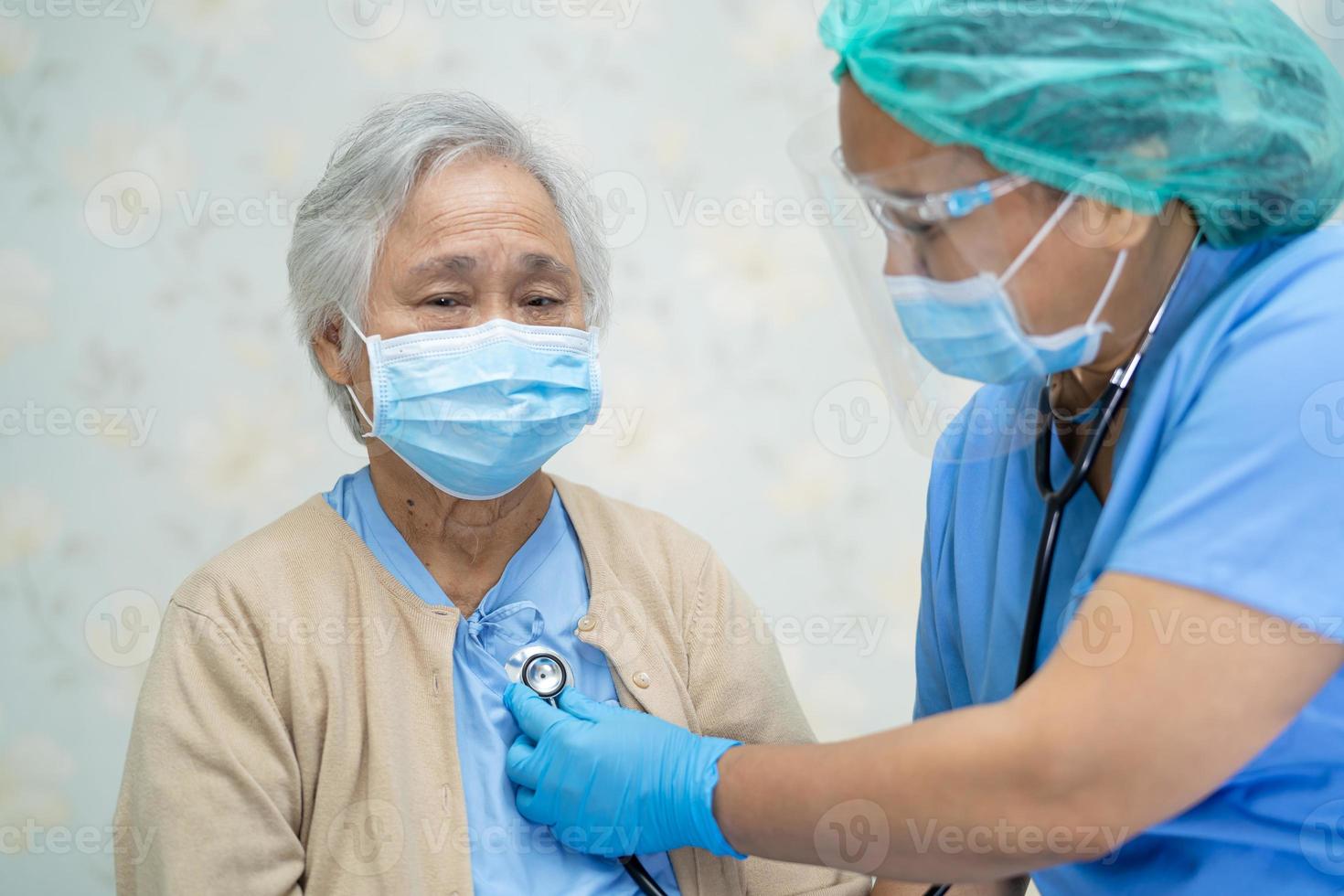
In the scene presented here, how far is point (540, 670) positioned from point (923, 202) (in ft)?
2.30

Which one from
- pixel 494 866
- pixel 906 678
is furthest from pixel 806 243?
pixel 494 866

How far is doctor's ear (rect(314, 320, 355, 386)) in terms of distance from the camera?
1457 millimetres

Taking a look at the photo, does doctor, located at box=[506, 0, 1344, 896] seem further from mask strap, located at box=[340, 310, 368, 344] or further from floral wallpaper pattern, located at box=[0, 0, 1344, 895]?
floral wallpaper pattern, located at box=[0, 0, 1344, 895]

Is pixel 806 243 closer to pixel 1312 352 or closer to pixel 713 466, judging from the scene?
pixel 713 466

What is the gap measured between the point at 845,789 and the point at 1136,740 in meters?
0.24

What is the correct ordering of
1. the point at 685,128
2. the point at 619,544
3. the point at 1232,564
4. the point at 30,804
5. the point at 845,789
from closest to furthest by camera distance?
1. the point at 1232,564
2. the point at 845,789
3. the point at 619,544
4. the point at 30,804
5. the point at 685,128

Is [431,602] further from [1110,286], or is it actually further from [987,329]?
[1110,286]

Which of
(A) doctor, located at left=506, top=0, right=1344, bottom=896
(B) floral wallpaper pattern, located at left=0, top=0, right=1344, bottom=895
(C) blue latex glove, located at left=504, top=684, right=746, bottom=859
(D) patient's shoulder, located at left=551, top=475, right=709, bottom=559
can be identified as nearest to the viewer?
(A) doctor, located at left=506, top=0, right=1344, bottom=896

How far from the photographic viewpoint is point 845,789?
0.99 meters

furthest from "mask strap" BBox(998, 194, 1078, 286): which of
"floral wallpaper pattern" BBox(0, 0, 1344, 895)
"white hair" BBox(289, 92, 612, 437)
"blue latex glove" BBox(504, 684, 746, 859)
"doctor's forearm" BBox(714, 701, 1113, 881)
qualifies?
"floral wallpaper pattern" BBox(0, 0, 1344, 895)

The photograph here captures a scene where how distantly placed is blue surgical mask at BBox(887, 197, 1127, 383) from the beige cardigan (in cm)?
56

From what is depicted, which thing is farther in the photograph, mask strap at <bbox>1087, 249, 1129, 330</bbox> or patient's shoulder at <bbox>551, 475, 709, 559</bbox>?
patient's shoulder at <bbox>551, 475, 709, 559</bbox>

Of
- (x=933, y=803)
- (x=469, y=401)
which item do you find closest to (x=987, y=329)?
(x=933, y=803)

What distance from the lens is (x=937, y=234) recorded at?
3.47ft
